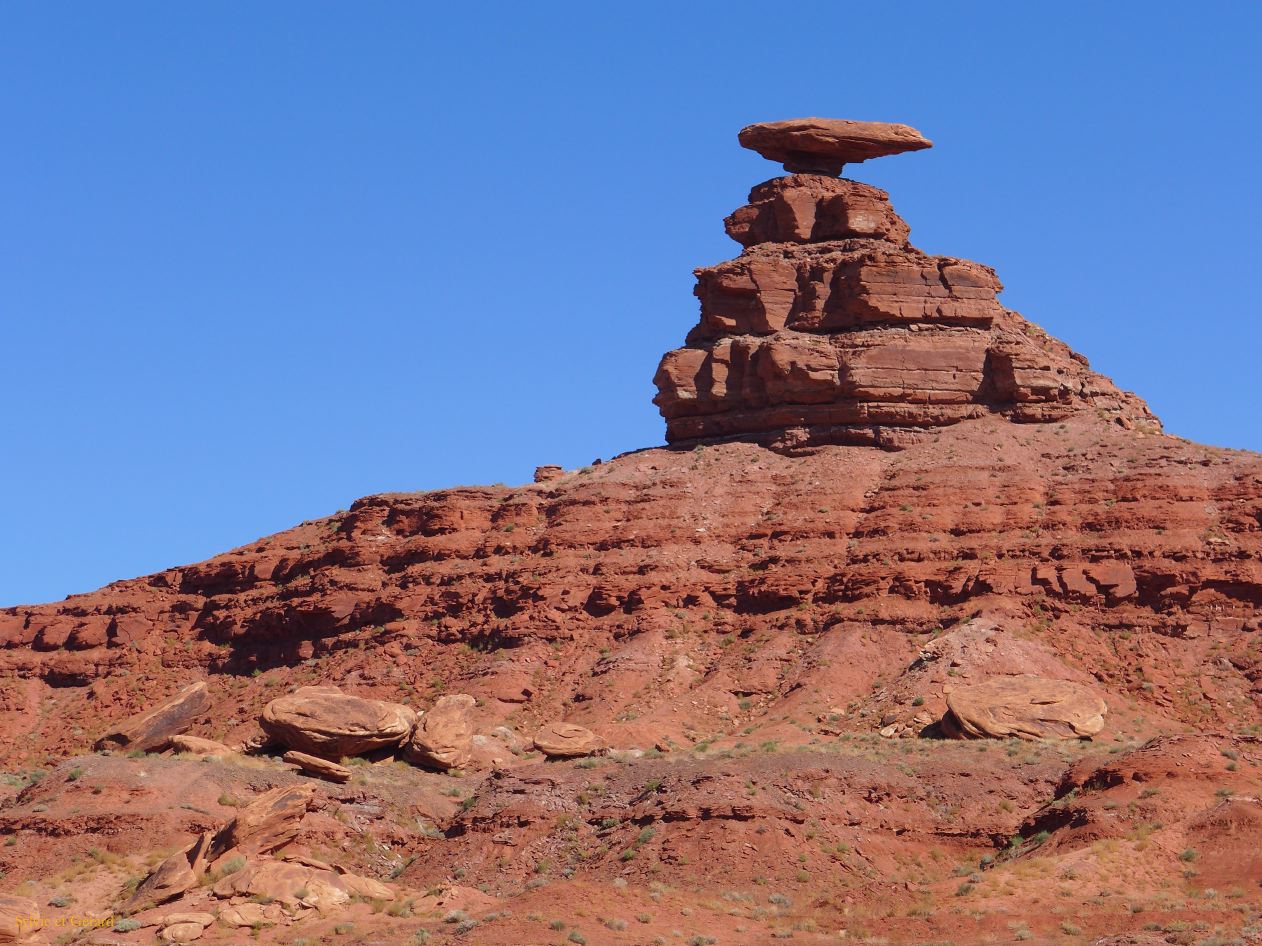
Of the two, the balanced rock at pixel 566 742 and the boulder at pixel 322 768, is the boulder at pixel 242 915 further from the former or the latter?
the balanced rock at pixel 566 742

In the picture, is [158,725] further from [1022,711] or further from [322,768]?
[1022,711]

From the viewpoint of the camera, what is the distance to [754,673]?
6719 centimetres

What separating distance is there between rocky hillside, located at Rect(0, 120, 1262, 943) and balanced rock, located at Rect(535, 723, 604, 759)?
0.17 metres

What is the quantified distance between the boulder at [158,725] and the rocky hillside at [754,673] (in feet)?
0.41

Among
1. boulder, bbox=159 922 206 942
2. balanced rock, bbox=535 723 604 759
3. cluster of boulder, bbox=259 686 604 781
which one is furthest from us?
cluster of boulder, bbox=259 686 604 781

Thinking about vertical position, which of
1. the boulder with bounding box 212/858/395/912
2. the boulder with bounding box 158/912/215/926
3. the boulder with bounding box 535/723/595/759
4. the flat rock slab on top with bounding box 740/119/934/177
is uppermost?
the flat rock slab on top with bounding box 740/119/934/177

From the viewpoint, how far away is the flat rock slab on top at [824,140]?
289ft

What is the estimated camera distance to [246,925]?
158ft

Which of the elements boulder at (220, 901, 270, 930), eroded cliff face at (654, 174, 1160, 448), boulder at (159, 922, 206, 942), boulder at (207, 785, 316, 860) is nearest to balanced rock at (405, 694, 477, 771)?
boulder at (207, 785, 316, 860)

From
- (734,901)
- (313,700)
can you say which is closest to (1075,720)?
(734,901)

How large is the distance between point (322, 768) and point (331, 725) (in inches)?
128

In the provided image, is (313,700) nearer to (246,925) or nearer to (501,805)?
(501,805)

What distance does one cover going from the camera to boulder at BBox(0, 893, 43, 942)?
4703 cm

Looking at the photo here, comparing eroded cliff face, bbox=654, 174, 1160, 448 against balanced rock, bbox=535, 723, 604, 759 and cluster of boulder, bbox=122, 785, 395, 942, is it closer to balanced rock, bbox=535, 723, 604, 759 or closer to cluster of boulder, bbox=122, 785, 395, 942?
balanced rock, bbox=535, 723, 604, 759
